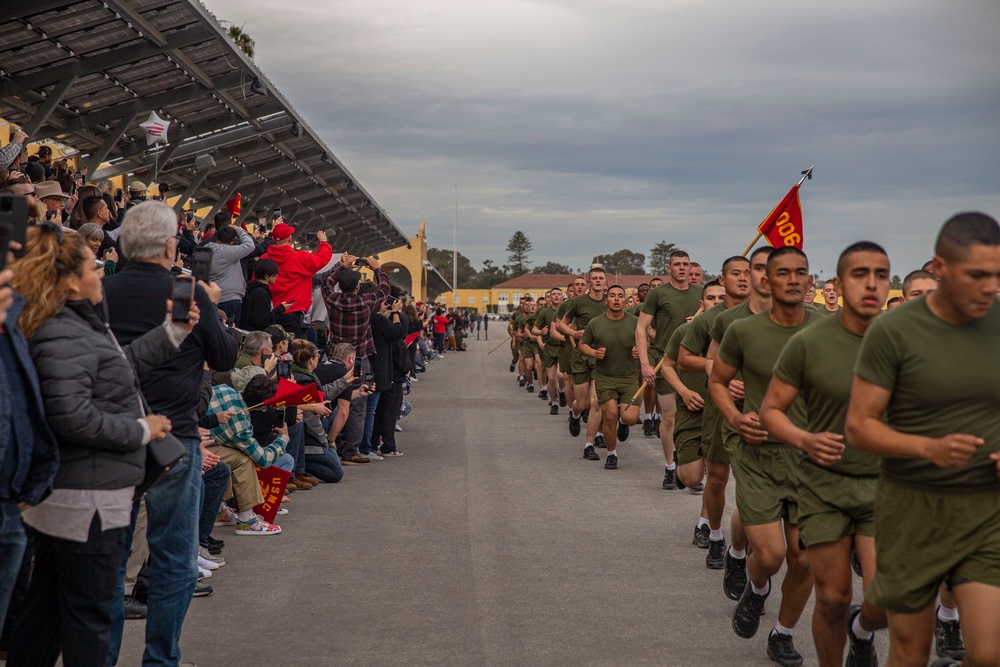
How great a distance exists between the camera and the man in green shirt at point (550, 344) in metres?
20.7

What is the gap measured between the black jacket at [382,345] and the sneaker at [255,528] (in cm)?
512

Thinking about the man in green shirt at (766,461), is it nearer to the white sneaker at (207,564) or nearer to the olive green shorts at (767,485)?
the olive green shorts at (767,485)

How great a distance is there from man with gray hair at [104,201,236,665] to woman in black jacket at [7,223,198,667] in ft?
1.76

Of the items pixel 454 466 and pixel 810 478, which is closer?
pixel 810 478

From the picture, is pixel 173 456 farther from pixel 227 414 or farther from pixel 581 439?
pixel 581 439

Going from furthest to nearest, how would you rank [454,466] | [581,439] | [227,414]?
[581,439] < [454,466] < [227,414]

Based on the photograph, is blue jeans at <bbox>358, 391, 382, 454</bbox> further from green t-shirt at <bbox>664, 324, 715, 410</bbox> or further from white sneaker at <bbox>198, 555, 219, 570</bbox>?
white sneaker at <bbox>198, 555, 219, 570</bbox>

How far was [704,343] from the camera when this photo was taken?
8.05 meters

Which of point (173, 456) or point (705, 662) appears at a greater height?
point (173, 456)

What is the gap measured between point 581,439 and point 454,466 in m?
3.57

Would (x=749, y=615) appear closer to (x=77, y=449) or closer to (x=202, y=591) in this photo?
(x=202, y=591)

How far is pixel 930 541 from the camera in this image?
4.13m

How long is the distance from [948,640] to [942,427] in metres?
2.43

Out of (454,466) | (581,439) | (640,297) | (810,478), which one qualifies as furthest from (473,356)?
(810,478)
